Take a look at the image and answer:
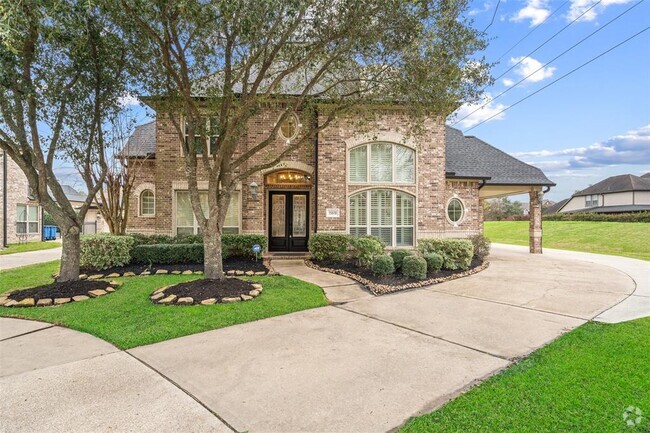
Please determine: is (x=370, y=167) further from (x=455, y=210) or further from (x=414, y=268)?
(x=414, y=268)

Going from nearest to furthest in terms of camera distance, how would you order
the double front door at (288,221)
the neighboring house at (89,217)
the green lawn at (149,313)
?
the green lawn at (149,313) < the double front door at (288,221) < the neighboring house at (89,217)

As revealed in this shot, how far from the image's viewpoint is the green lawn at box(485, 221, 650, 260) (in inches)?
753

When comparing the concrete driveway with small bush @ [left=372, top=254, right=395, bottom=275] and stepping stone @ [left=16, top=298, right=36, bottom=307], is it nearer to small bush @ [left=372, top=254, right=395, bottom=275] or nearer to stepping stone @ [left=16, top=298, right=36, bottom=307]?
stepping stone @ [left=16, top=298, right=36, bottom=307]

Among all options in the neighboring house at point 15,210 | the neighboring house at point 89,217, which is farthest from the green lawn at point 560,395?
the neighboring house at point 89,217

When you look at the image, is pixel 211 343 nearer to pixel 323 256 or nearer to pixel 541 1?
pixel 323 256

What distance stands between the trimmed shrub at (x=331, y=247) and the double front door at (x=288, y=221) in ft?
7.56

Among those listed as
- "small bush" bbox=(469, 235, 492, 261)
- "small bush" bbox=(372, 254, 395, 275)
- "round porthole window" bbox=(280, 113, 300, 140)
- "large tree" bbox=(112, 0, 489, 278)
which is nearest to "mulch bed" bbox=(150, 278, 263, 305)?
"large tree" bbox=(112, 0, 489, 278)

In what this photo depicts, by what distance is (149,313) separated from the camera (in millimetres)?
5617

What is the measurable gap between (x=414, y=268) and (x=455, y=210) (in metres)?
6.30

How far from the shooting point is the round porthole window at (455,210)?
13656mm

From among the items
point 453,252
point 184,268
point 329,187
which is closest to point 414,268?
point 453,252

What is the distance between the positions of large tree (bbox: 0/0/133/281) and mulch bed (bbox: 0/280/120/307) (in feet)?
1.72

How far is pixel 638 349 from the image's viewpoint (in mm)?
4156

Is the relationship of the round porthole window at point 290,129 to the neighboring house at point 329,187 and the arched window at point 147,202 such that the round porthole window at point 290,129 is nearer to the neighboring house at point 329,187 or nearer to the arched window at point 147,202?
the neighboring house at point 329,187
